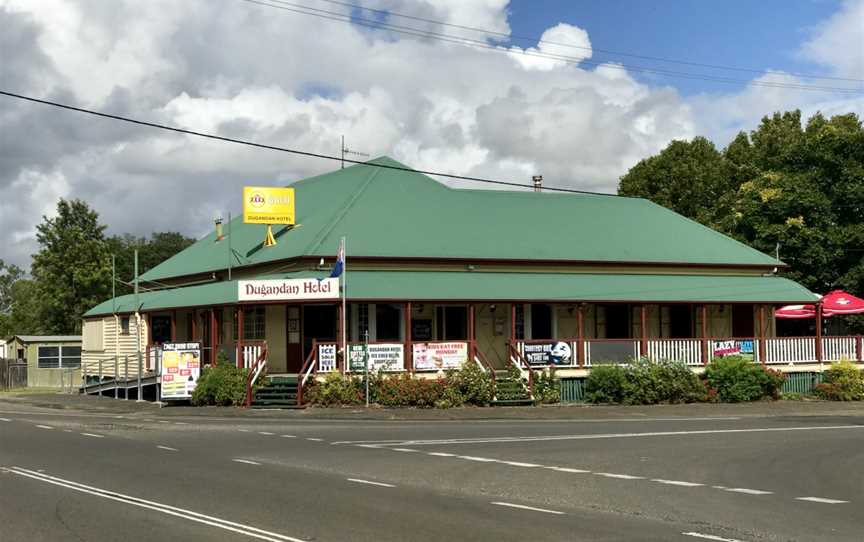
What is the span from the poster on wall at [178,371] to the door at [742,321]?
71.1ft

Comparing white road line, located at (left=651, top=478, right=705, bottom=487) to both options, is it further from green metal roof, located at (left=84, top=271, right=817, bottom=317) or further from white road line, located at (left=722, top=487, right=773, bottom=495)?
green metal roof, located at (left=84, top=271, right=817, bottom=317)

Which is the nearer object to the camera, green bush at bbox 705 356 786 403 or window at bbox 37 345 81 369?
green bush at bbox 705 356 786 403

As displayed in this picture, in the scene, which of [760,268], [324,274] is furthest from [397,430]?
[760,268]

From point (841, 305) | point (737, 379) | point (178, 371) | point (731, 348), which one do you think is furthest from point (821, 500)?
point (841, 305)

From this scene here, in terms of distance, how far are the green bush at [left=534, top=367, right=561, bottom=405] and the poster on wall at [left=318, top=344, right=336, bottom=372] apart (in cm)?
666

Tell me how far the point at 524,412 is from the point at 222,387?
31.5ft

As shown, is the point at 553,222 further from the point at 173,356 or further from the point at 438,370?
the point at 173,356

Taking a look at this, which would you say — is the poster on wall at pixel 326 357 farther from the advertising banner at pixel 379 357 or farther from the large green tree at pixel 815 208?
the large green tree at pixel 815 208

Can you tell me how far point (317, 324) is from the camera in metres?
34.8

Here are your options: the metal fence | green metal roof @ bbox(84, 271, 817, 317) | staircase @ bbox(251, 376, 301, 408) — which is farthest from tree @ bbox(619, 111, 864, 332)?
the metal fence

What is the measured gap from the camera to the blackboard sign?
35500 millimetres

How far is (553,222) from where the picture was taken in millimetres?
39938

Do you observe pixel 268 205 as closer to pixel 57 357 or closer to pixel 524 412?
pixel 524 412

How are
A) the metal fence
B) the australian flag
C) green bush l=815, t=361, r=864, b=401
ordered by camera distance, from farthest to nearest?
the metal fence < green bush l=815, t=361, r=864, b=401 < the australian flag
